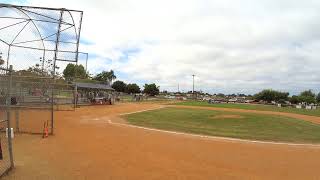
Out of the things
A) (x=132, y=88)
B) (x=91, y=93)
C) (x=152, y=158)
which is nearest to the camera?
(x=152, y=158)

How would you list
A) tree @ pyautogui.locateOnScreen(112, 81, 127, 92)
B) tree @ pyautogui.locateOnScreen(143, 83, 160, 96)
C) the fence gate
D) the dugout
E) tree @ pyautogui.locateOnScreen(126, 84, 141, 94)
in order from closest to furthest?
the fence gate < the dugout < tree @ pyautogui.locateOnScreen(112, 81, 127, 92) < tree @ pyautogui.locateOnScreen(126, 84, 141, 94) < tree @ pyautogui.locateOnScreen(143, 83, 160, 96)

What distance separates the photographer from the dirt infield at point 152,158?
10297 millimetres

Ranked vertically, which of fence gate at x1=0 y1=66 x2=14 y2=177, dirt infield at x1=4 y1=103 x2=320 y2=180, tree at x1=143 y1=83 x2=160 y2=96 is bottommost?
dirt infield at x1=4 y1=103 x2=320 y2=180

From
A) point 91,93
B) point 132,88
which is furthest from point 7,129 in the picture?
point 132,88

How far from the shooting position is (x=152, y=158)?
41.5ft

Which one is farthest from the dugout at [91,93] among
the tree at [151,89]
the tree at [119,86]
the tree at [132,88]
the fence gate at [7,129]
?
the tree at [151,89]

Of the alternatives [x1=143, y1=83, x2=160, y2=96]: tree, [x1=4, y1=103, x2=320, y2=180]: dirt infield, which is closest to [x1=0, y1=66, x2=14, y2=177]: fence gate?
[x1=4, y1=103, x2=320, y2=180]: dirt infield

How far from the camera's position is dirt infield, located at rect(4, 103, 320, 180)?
1030cm

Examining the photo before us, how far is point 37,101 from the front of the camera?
2894 centimetres

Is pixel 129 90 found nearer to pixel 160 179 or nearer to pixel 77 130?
pixel 77 130

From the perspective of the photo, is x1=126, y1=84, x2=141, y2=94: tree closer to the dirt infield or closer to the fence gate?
the dirt infield

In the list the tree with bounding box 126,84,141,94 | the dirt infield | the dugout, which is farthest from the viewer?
the tree with bounding box 126,84,141,94

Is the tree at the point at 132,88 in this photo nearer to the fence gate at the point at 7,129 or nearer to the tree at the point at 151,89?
the tree at the point at 151,89

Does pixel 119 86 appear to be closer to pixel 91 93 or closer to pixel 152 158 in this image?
pixel 91 93
